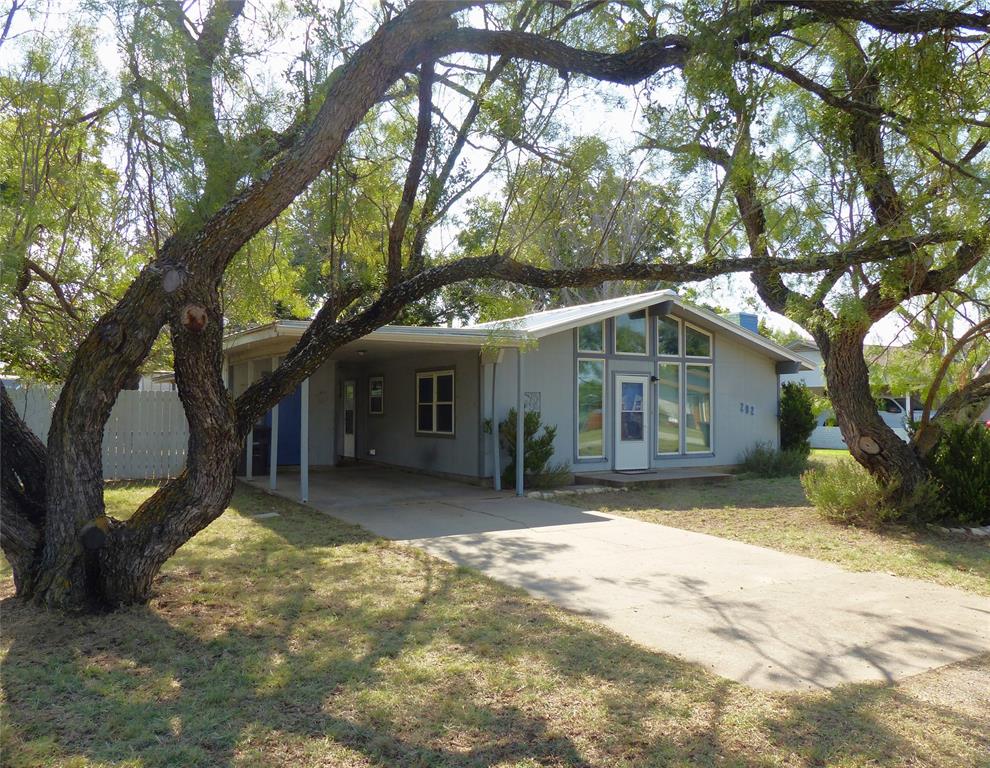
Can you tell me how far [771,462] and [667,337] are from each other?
12.0ft

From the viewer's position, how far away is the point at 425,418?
1619cm

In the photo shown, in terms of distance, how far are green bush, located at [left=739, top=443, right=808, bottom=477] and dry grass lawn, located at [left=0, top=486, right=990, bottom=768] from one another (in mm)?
12181

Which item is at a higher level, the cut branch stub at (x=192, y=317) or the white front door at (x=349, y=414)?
the cut branch stub at (x=192, y=317)

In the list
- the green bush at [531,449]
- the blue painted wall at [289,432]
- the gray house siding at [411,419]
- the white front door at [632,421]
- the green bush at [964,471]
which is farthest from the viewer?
the blue painted wall at [289,432]

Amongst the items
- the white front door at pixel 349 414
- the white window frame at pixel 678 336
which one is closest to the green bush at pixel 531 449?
the white window frame at pixel 678 336

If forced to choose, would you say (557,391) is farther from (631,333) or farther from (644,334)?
(644,334)

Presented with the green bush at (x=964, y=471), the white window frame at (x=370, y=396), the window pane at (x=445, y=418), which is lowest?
the green bush at (x=964, y=471)

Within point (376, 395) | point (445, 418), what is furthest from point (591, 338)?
point (376, 395)

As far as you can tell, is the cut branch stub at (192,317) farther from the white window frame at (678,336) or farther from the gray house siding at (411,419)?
the white window frame at (678,336)

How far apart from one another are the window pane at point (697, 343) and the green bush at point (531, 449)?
168 inches

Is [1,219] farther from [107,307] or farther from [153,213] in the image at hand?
[107,307]

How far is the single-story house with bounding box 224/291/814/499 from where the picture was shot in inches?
564

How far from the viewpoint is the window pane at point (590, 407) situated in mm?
15476

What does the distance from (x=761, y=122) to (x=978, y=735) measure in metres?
5.01
